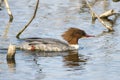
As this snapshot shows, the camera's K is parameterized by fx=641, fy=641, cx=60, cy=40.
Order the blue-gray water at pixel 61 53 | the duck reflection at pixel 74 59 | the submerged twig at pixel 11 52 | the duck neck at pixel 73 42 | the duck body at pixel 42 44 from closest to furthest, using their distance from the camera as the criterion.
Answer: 1. the blue-gray water at pixel 61 53
2. the submerged twig at pixel 11 52
3. the duck reflection at pixel 74 59
4. the duck body at pixel 42 44
5. the duck neck at pixel 73 42

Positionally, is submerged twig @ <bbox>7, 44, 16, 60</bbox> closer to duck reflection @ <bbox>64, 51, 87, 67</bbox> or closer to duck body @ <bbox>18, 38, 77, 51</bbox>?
duck reflection @ <bbox>64, 51, 87, 67</bbox>

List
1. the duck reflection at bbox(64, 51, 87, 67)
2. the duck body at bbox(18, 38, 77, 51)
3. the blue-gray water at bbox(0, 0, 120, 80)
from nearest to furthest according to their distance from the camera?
1. the blue-gray water at bbox(0, 0, 120, 80)
2. the duck reflection at bbox(64, 51, 87, 67)
3. the duck body at bbox(18, 38, 77, 51)

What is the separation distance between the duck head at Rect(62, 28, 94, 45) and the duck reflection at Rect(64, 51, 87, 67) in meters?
0.99

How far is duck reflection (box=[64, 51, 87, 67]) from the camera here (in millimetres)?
17562

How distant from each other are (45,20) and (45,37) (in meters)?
3.58

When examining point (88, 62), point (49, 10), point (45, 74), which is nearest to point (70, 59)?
point (88, 62)

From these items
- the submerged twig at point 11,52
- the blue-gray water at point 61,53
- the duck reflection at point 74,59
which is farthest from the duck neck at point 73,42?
the submerged twig at point 11,52

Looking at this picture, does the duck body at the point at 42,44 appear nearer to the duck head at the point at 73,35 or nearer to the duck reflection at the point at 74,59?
the duck reflection at the point at 74,59

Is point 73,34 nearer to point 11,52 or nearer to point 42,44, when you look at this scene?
point 42,44

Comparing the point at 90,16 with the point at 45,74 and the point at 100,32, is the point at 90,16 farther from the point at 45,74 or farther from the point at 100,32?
the point at 45,74

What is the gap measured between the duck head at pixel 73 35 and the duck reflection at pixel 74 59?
3.23 ft

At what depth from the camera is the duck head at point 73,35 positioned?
2042cm

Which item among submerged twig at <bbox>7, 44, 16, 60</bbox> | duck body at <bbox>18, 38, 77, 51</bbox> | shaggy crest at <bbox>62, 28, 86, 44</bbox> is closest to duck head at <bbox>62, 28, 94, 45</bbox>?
shaggy crest at <bbox>62, 28, 86, 44</bbox>

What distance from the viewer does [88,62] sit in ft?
58.0
